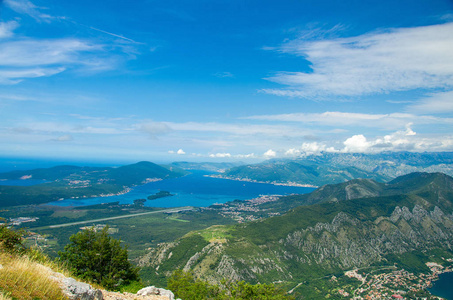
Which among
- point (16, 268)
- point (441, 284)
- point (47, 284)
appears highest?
point (16, 268)

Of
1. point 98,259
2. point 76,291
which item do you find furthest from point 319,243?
point 76,291

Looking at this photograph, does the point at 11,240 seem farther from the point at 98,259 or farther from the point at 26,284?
the point at 98,259

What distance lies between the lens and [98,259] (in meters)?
23.5

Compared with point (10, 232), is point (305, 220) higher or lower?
lower

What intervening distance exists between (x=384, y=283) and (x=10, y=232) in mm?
134829

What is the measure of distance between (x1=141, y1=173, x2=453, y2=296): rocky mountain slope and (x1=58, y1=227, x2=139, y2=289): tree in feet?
234

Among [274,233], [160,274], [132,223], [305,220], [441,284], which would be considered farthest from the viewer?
[132,223]

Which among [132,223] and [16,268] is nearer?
[16,268]

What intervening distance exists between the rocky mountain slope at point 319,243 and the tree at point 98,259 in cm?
7140

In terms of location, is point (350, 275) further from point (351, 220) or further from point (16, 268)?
point (16, 268)

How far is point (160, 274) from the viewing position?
91.4 m

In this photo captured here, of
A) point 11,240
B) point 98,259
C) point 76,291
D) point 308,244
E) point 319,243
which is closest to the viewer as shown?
point 76,291

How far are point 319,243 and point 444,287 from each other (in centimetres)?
5508

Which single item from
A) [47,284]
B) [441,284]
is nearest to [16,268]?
[47,284]
